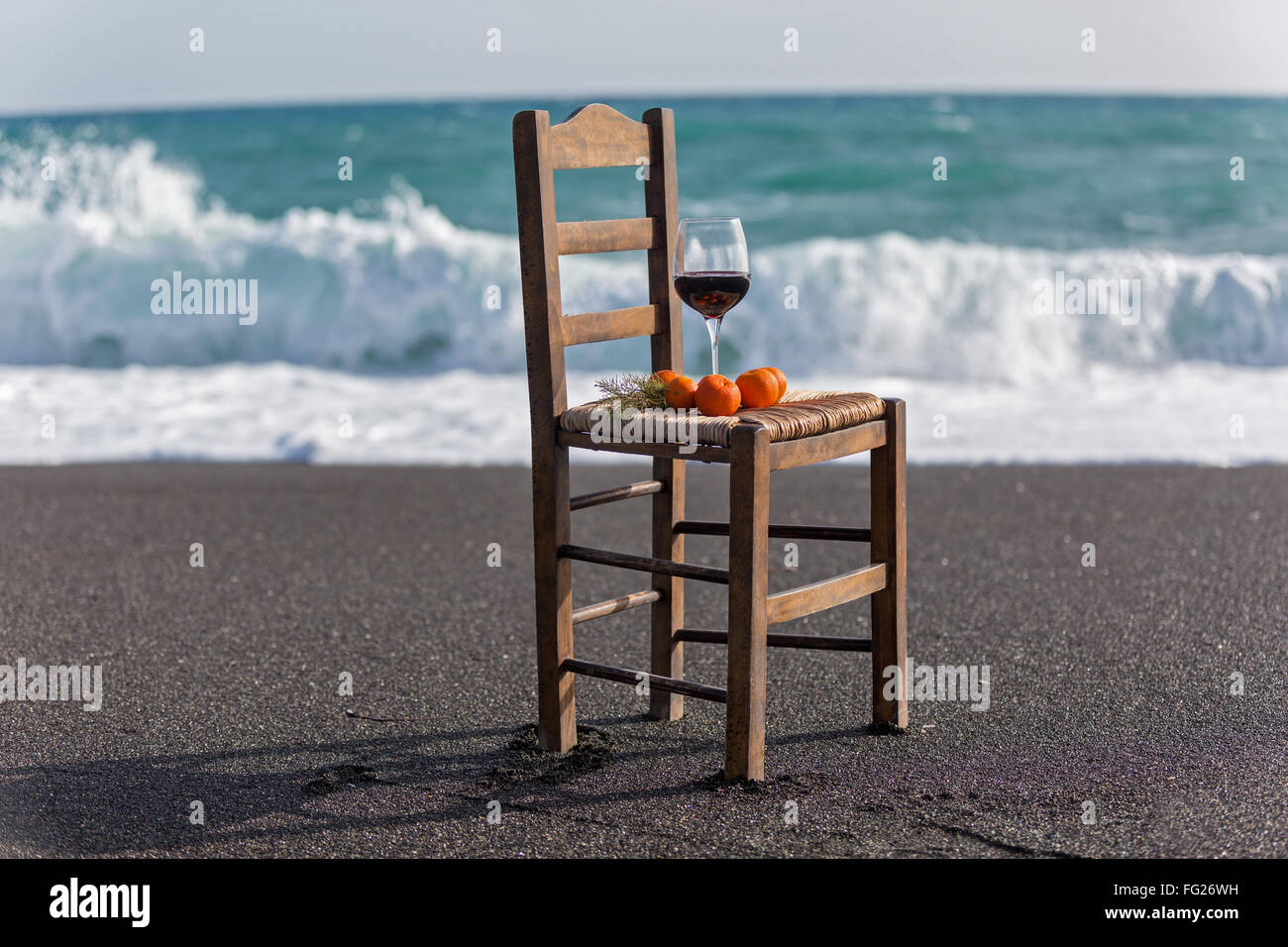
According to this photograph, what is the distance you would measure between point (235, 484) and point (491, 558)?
2.05 metres

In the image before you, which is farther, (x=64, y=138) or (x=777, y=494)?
(x=64, y=138)

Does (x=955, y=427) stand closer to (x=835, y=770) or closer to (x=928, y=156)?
(x=835, y=770)

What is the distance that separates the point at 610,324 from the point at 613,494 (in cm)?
43

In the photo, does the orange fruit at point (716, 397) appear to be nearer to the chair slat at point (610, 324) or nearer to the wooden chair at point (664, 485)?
the wooden chair at point (664, 485)

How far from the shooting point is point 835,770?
2.98 metres

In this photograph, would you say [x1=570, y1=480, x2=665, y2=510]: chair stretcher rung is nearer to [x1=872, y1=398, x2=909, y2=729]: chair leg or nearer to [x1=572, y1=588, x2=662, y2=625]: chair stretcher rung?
[x1=572, y1=588, x2=662, y2=625]: chair stretcher rung

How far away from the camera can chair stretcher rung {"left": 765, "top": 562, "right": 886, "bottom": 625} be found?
9.30 feet

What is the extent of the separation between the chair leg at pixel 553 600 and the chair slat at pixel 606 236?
19.2 inches

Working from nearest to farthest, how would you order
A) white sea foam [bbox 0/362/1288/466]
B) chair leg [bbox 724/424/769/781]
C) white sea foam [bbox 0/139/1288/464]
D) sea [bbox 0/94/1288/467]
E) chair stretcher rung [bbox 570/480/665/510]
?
chair leg [bbox 724/424/769/781] < chair stretcher rung [bbox 570/480/665/510] < white sea foam [bbox 0/362/1288/466] < white sea foam [bbox 0/139/1288/464] < sea [bbox 0/94/1288/467]

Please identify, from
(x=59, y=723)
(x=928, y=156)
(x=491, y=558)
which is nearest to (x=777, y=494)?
(x=491, y=558)

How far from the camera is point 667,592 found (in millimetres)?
3350

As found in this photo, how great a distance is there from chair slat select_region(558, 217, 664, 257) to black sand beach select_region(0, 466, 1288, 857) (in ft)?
4.08

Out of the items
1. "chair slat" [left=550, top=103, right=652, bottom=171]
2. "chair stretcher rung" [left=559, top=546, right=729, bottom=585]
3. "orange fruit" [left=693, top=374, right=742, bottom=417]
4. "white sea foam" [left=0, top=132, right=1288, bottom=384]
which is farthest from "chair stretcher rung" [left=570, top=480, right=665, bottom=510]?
"white sea foam" [left=0, top=132, right=1288, bottom=384]
